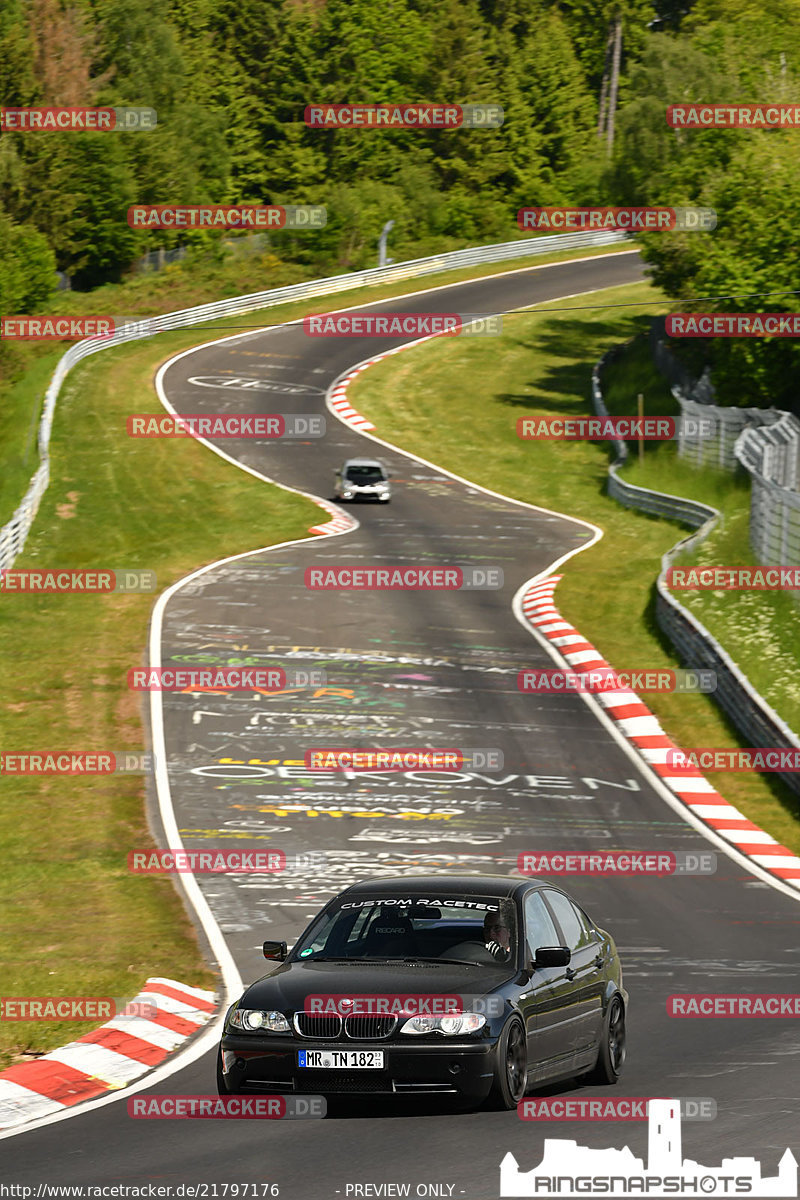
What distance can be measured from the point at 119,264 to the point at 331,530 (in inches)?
1831

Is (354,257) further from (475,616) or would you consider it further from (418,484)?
(475,616)

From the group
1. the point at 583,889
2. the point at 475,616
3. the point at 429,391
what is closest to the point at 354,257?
the point at 429,391

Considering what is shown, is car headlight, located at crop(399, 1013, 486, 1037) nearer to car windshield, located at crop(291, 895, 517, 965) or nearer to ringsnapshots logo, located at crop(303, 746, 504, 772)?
car windshield, located at crop(291, 895, 517, 965)

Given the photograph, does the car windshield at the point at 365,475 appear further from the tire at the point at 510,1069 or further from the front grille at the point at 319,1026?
the front grille at the point at 319,1026

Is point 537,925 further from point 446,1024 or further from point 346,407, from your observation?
point 346,407

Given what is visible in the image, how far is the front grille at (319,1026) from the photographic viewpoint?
999 cm

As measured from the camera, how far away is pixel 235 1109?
10.2 meters

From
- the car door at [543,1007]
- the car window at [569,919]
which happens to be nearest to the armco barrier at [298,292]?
the car window at [569,919]

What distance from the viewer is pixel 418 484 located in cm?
5225

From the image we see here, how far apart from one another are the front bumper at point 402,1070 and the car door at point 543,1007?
2.37 feet

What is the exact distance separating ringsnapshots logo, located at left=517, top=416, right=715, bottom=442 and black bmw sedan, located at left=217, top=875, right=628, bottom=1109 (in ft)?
142

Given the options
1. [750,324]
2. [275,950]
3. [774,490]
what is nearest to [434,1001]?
[275,950]

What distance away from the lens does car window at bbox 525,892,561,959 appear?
11.2 metres

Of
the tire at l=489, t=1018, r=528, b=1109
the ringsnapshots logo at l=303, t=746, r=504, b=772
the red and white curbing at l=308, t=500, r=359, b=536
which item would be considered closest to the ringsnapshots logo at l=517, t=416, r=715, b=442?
the red and white curbing at l=308, t=500, r=359, b=536
